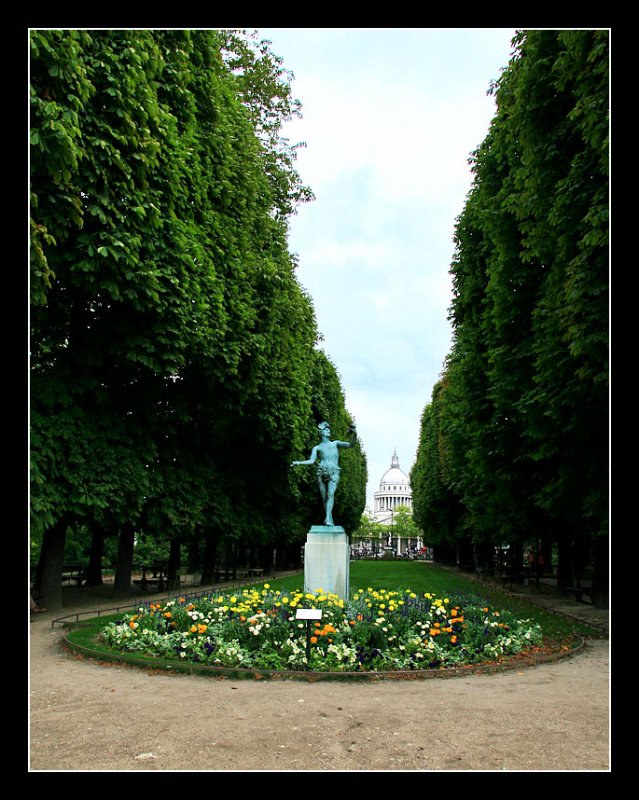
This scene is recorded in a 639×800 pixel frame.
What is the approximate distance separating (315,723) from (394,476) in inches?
7286

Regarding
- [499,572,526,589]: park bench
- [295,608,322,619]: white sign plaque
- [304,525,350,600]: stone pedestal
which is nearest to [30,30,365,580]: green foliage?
[304,525,350,600]: stone pedestal

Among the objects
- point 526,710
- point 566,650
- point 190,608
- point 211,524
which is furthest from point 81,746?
point 211,524

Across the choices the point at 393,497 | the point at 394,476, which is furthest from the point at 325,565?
the point at 394,476

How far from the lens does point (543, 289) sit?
50.9 feet

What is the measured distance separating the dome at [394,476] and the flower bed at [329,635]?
175m

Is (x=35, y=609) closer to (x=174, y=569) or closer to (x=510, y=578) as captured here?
(x=174, y=569)

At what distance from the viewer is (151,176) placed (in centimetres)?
1442

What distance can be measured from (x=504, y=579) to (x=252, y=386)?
16334 mm

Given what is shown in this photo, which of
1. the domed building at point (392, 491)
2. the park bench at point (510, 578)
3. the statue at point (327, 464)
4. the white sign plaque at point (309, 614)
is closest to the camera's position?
the white sign plaque at point (309, 614)

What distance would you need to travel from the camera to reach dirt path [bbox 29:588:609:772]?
19.4 feet

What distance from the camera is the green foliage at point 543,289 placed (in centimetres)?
1080

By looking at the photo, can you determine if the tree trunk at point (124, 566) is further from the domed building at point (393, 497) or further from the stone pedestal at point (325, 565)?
the domed building at point (393, 497)

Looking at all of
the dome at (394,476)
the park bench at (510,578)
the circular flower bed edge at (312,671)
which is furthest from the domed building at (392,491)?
the circular flower bed edge at (312,671)
